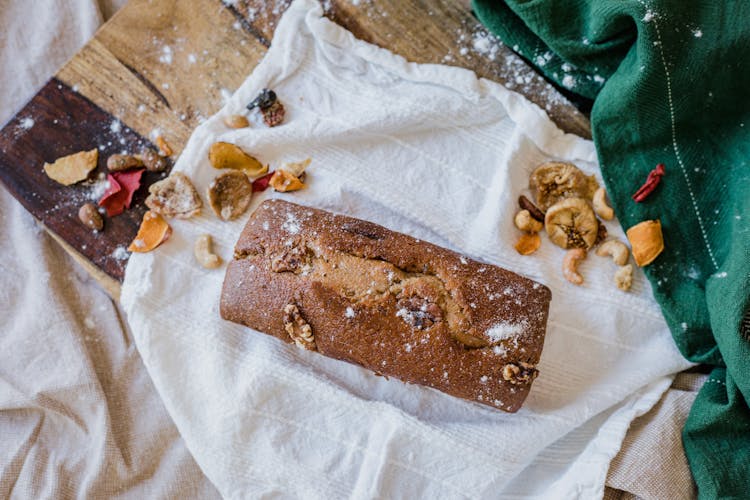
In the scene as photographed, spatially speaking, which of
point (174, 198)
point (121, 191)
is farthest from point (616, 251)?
point (121, 191)

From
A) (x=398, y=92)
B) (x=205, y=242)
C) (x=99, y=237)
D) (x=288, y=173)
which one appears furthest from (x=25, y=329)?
(x=398, y=92)

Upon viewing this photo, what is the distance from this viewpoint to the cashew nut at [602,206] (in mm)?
1778

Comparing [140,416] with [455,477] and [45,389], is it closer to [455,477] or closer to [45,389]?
[45,389]

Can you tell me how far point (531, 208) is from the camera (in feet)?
5.90

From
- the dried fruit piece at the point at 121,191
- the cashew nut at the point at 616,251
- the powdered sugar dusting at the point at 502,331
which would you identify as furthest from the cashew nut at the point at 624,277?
the dried fruit piece at the point at 121,191

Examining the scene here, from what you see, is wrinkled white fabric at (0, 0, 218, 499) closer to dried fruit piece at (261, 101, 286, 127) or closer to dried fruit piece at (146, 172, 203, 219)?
dried fruit piece at (146, 172, 203, 219)

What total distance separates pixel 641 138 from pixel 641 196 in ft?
0.48

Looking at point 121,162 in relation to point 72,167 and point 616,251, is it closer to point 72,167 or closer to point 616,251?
point 72,167

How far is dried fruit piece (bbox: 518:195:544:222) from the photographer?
5.90 ft

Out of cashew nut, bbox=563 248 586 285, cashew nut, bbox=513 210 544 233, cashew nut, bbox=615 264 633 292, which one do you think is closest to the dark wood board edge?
cashew nut, bbox=513 210 544 233

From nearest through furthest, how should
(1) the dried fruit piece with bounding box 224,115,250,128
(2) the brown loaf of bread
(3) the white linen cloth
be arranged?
(2) the brown loaf of bread
(3) the white linen cloth
(1) the dried fruit piece with bounding box 224,115,250,128

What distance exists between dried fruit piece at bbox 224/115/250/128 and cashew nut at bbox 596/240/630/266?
998mm

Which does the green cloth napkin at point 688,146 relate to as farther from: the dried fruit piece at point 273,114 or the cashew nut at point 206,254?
the cashew nut at point 206,254

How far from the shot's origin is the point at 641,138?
1735 mm
